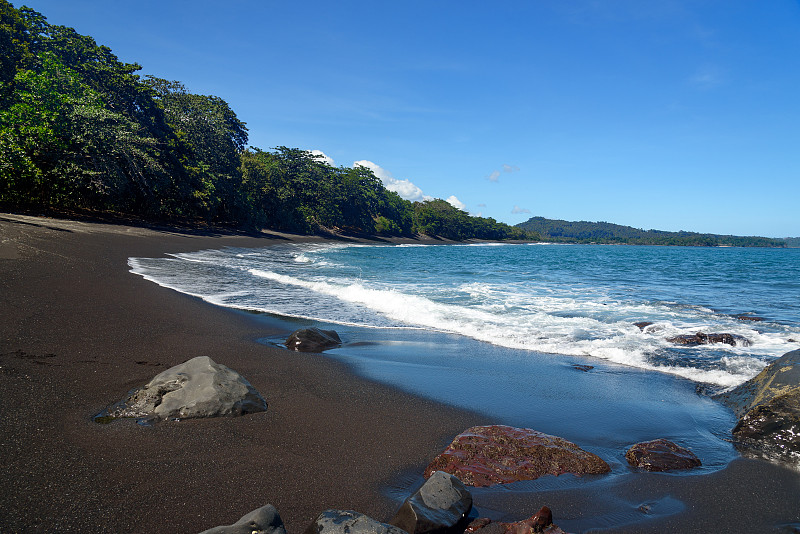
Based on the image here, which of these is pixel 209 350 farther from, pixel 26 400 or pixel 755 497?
pixel 755 497

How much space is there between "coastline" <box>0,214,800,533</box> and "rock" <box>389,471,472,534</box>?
0.33 m

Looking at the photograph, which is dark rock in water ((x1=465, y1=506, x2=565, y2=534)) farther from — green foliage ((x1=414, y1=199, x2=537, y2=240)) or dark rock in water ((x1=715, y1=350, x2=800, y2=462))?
green foliage ((x1=414, y1=199, x2=537, y2=240))

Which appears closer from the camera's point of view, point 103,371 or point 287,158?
point 103,371

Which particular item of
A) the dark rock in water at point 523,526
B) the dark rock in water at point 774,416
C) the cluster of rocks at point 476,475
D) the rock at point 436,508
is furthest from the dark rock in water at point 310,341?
the dark rock in water at point 774,416

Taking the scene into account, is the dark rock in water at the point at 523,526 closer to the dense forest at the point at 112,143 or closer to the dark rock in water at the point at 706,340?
the dark rock in water at the point at 706,340

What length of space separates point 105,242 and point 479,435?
67.4 feet

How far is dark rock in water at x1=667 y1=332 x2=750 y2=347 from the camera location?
8.66 m

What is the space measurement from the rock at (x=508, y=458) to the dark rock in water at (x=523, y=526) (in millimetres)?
523

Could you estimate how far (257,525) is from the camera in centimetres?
221

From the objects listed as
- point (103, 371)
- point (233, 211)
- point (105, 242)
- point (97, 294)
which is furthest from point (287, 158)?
point (103, 371)

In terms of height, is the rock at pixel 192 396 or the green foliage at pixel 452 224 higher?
the green foliage at pixel 452 224

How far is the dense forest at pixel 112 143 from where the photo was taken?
23219mm

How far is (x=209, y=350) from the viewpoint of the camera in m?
6.37

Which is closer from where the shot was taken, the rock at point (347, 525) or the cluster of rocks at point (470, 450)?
the rock at point (347, 525)
